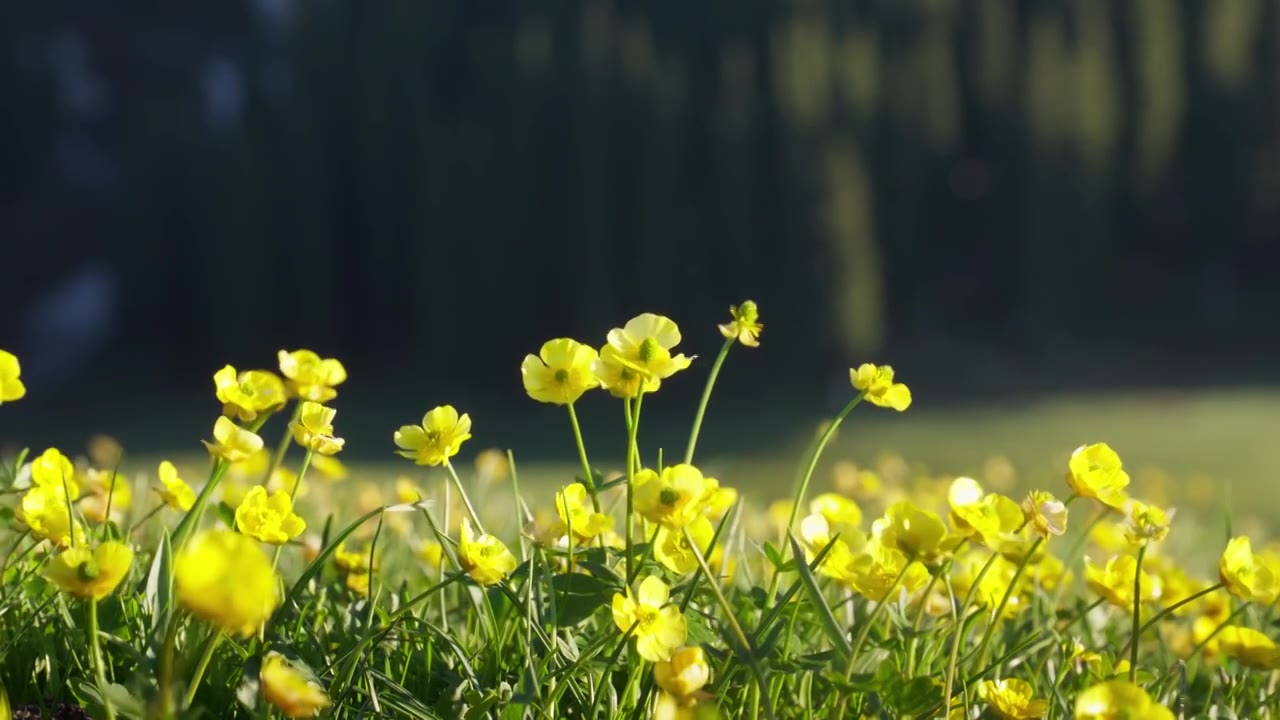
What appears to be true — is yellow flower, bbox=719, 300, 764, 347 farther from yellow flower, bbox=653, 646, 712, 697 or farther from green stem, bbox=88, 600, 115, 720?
green stem, bbox=88, 600, 115, 720

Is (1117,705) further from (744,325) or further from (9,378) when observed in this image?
(9,378)

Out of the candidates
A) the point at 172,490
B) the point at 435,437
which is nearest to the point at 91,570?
the point at 435,437

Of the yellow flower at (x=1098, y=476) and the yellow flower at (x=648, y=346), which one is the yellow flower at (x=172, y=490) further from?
the yellow flower at (x=1098, y=476)

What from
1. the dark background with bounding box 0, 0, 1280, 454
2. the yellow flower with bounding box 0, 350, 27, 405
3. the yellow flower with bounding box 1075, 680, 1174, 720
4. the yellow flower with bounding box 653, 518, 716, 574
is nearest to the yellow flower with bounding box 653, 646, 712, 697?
the yellow flower with bounding box 653, 518, 716, 574

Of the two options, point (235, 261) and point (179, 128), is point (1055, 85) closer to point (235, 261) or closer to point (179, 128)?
point (235, 261)

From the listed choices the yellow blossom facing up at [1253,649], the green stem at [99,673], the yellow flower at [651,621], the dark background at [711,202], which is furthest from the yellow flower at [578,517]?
the dark background at [711,202]
